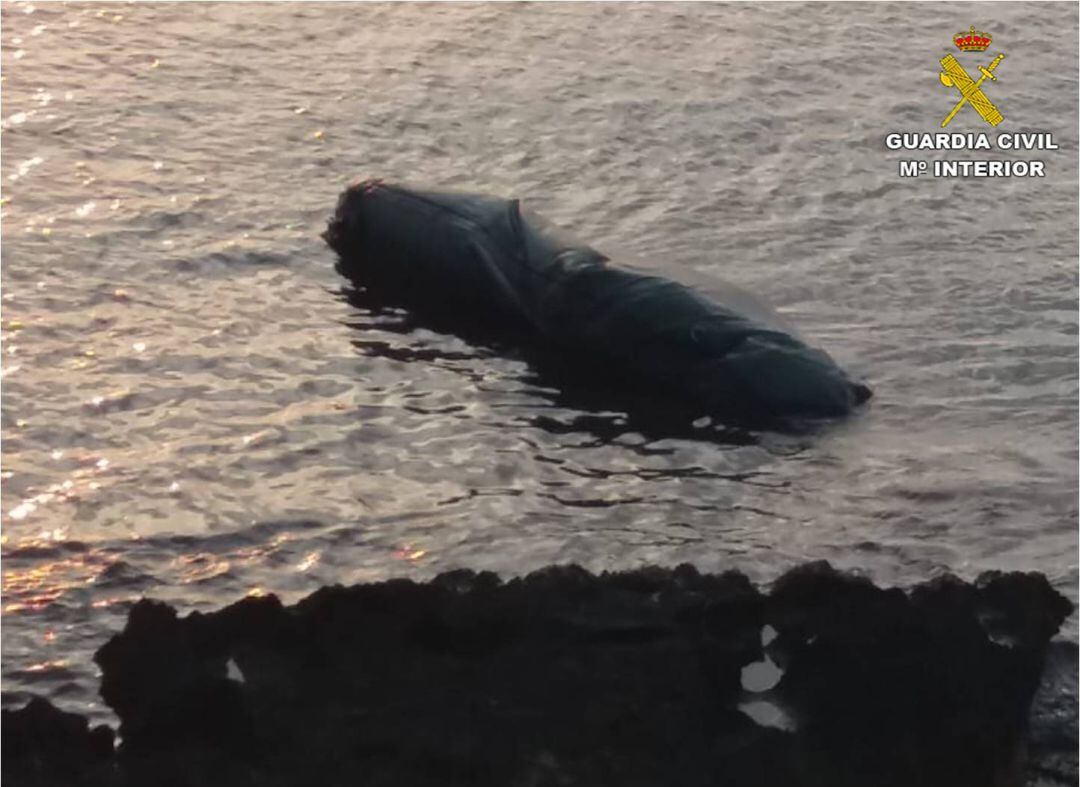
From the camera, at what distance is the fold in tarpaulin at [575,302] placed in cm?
689

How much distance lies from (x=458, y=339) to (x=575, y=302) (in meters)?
0.51

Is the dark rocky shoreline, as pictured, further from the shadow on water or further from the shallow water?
the shadow on water

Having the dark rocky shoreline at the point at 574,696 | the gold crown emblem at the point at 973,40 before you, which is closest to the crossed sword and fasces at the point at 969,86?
the gold crown emblem at the point at 973,40

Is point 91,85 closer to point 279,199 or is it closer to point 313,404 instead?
point 279,199

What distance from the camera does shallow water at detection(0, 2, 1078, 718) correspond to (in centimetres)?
597

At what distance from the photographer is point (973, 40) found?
452 inches

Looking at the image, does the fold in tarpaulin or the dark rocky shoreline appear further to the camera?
the fold in tarpaulin

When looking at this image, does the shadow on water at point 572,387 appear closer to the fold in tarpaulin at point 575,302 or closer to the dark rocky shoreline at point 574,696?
the fold in tarpaulin at point 575,302

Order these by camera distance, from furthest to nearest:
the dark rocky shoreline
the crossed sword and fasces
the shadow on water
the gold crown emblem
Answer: the gold crown emblem → the crossed sword and fasces → the shadow on water → the dark rocky shoreline

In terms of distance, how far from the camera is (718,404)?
22.6 feet

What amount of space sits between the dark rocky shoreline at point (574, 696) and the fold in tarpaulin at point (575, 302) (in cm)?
190

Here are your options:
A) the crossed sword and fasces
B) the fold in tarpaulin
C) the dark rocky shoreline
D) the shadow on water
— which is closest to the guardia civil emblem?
the crossed sword and fasces

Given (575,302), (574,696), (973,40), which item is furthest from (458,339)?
(973,40)

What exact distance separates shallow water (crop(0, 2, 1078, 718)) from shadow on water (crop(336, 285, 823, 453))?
0.03 m
